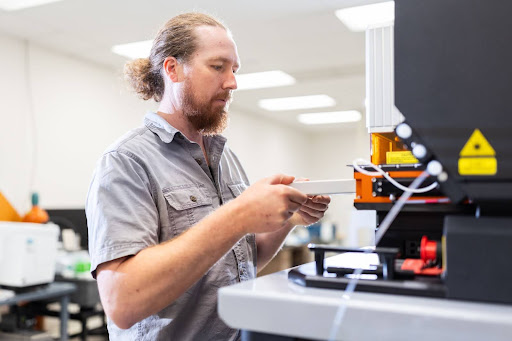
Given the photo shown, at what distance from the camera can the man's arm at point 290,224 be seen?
966 millimetres

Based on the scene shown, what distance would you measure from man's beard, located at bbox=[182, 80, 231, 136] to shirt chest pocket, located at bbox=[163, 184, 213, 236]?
0.18 meters

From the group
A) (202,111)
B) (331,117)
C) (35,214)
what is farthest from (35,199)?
Answer: (331,117)

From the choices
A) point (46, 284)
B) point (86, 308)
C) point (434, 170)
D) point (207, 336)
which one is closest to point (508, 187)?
point (434, 170)

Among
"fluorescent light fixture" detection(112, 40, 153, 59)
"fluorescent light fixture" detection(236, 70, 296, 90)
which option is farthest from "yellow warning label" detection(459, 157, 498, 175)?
"fluorescent light fixture" detection(236, 70, 296, 90)

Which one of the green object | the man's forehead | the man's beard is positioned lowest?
the green object

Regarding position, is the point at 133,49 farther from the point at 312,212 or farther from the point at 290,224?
the point at 312,212

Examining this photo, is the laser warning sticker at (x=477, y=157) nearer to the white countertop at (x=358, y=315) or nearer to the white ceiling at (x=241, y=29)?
the white countertop at (x=358, y=315)

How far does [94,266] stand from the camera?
90cm

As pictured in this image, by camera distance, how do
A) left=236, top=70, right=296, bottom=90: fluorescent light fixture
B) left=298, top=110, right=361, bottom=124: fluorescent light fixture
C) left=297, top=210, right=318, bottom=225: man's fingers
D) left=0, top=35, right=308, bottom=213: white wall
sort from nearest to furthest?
1. left=297, top=210, right=318, bottom=225: man's fingers
2. left=0, top=35, right=308, bottom=213: white wall
3. left=236, top=70, right=296, bottom=90: fluorescent light fixture
4. left=298, top=110, right=361, bottom=124: fluorescent light fixture

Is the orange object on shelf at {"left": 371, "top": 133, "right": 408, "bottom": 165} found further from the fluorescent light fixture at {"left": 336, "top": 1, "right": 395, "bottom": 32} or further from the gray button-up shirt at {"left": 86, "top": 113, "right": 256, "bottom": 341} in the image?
the fluorescent light fixture at {"left": 336, "top": 1, "right": 395, "bottom": 32}

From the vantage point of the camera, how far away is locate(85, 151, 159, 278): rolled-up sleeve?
887 millimetres

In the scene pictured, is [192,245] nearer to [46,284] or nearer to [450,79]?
[450,79]

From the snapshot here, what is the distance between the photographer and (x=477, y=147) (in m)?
0.51

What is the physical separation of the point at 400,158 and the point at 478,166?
0.59ft
